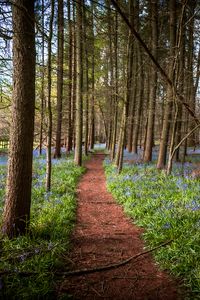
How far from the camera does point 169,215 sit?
6430mm

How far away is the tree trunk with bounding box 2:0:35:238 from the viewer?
4.87 metres

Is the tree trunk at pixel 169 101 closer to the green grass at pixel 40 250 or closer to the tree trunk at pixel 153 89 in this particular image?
the tree trunk at pixel 153 89

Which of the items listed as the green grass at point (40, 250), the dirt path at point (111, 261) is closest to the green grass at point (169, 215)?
the dirt path at point (111, 261)

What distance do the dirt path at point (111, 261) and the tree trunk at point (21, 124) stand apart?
1398mm

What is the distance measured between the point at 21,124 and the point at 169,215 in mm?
4094

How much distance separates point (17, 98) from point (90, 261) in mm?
3376

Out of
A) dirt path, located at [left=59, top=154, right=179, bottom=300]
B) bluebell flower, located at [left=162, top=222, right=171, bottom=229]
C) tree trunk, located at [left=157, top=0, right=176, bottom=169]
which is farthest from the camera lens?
tree trunk, located at [left=157, top=0, right=176, bottom=169]

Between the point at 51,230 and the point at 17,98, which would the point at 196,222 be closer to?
the point at 51,230

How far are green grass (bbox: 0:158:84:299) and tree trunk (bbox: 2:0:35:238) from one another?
45cm

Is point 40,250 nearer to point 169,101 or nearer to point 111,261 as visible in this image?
point 111,261

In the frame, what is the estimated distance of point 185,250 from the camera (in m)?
4.87

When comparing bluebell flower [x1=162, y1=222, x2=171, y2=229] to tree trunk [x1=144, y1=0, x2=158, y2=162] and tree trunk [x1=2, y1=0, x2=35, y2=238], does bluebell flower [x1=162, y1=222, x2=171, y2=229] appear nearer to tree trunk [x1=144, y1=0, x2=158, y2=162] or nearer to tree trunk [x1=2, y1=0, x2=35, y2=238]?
tree trunk [x1=2, y1=0, x2=35, y2=238]

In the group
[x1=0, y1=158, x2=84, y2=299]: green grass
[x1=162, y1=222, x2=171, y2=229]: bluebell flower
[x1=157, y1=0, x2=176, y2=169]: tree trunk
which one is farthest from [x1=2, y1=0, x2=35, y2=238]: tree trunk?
[x1=157, y1=0, x2=176, y2=169]: tree trunk

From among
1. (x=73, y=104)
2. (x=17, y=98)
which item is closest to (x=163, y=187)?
(x=17, y=98)
